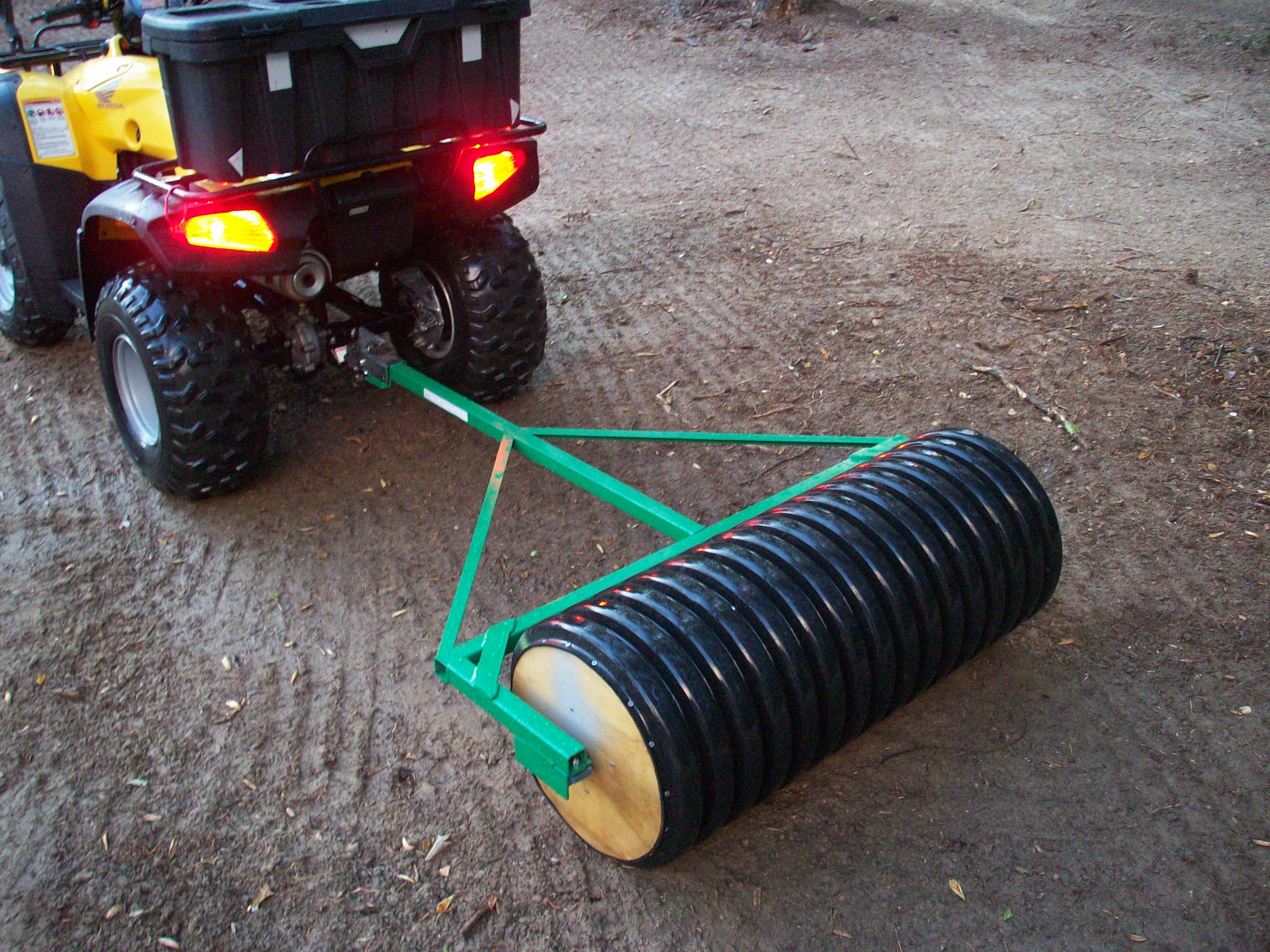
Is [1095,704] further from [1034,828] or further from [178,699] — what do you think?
[178,699]

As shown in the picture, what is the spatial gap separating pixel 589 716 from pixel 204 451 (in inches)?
77.1

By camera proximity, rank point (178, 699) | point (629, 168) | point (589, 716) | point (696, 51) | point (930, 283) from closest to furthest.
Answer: point (589, 716), point (178, 699), point (930, 283), point (629, 168), point (696, 51)

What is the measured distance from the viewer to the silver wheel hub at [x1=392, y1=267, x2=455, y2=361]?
4.06 m

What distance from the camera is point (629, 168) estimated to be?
6953mm

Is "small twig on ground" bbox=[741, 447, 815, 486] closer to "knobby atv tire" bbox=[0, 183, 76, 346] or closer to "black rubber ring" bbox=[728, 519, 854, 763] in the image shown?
"black rubber ring" bbox=[728, 519, 854, 763]

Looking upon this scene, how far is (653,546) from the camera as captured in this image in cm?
363

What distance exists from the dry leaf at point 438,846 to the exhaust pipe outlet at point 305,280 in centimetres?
190

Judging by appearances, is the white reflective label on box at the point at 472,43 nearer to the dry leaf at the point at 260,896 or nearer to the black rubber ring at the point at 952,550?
the black rubber ring at the point at 952,550

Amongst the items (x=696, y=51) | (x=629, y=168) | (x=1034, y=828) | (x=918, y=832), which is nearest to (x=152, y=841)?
(x=918, y=832)

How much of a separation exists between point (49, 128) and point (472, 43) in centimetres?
188

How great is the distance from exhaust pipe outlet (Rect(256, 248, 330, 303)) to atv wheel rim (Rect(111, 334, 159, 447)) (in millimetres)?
581

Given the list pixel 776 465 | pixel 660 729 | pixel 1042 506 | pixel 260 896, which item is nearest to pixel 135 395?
pixel 260 896

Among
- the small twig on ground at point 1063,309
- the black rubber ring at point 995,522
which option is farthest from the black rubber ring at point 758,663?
the small twig on ground at point 1063,309

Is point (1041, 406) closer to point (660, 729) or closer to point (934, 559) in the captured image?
point (934, 559)
